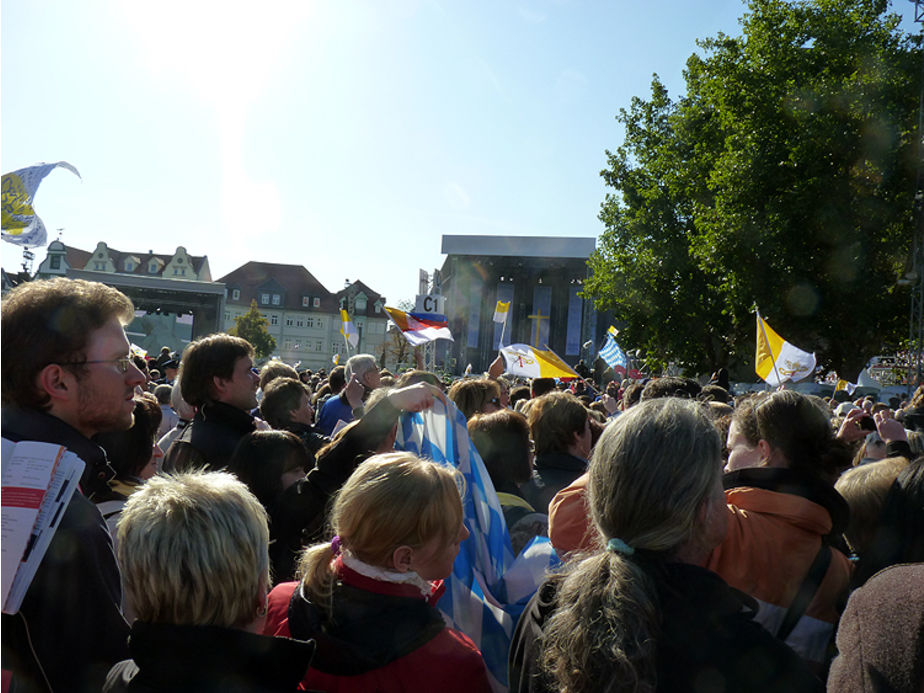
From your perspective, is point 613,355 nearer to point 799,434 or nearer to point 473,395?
point 473,395

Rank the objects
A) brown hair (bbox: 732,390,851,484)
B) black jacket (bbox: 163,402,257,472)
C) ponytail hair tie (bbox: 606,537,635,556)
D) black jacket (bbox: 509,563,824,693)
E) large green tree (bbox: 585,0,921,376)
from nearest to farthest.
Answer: black jacket (bbox: 509,563,824,693) → ponytail hair tie (bbox: 606,537,635,556) → brown hair (bbox: 732,390,851,484) → black jacket (bbox: 163,402,257,472) → large green tree (bbox: 585,0,921,376)

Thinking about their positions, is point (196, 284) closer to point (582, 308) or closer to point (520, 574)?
point (582, 308)

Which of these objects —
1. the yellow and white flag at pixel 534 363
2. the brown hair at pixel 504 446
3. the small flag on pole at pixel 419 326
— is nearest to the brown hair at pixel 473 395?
the brown hair at pixel 504 446

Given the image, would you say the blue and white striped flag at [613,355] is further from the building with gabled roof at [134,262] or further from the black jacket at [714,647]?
the building with gabled roof at [134,262]

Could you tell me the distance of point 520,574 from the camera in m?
2.64

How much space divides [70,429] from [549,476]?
2.39 meters

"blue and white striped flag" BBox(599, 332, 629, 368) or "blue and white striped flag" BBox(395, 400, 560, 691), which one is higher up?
"blue and white striped flag" BBox(395, 400, 560, 691)

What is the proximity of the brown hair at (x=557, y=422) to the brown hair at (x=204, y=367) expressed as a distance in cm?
150

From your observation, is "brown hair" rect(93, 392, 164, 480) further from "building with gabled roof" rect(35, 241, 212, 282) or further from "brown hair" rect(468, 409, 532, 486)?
"building with gabled roof" rect(35, 241, 212, 282)

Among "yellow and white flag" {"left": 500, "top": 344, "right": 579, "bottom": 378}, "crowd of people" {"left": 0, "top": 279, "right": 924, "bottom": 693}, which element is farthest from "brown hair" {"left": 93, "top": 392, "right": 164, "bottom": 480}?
"yellow and white flag" {"left": 500, "top": 344, "right": 579, "bottom": 378}

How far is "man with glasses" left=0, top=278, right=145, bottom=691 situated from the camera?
1.77 metres

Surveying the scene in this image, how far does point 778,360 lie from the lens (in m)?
10.3

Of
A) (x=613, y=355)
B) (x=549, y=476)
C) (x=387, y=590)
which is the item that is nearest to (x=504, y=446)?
(x=549, y=476)

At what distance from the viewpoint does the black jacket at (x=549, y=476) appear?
12.7ft
